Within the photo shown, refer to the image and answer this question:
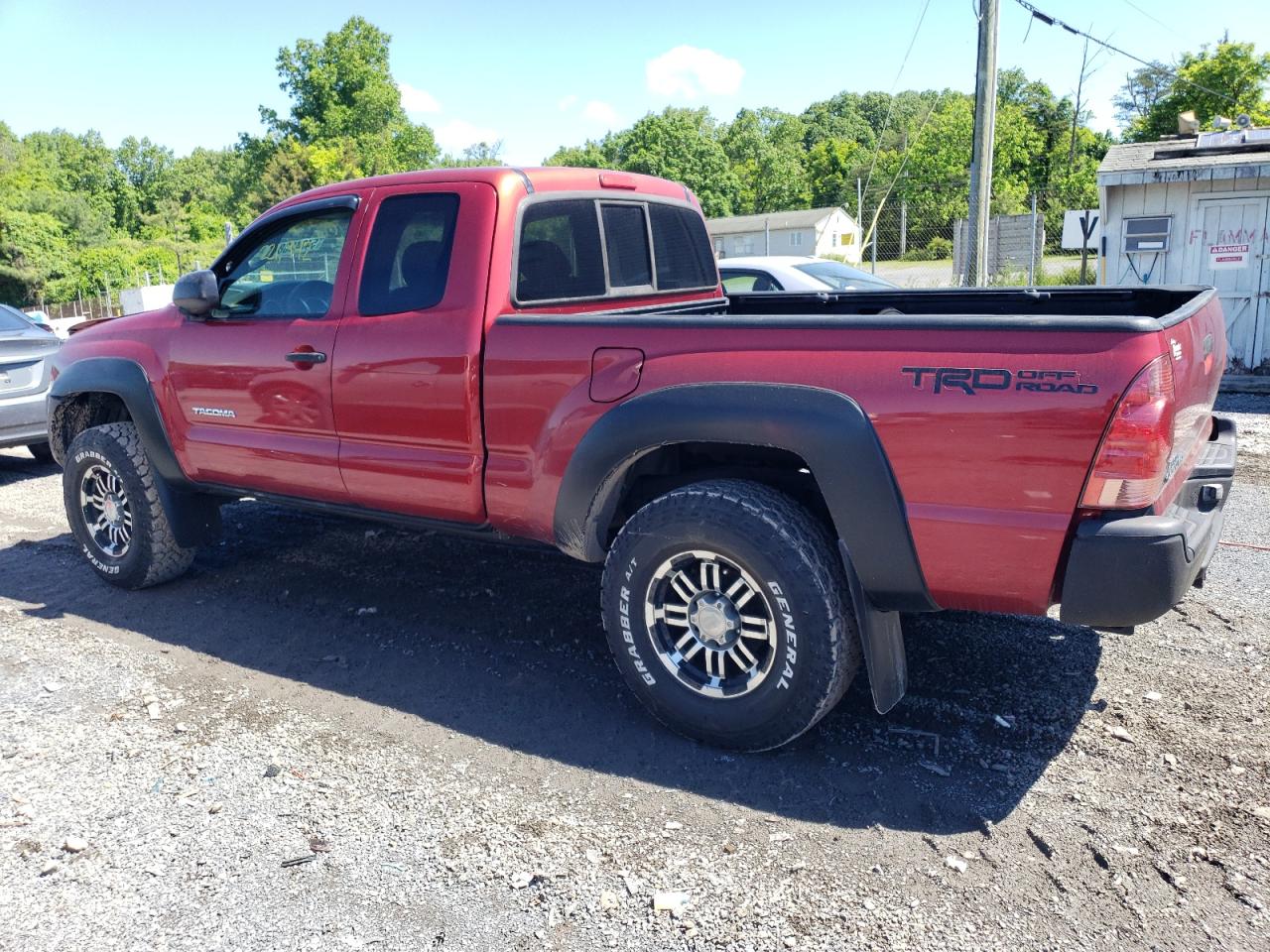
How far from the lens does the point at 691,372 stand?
3.31 metres

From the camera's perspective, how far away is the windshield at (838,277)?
9.88m

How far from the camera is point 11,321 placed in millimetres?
9258

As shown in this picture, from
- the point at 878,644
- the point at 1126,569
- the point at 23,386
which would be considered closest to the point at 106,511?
the point at 23,386

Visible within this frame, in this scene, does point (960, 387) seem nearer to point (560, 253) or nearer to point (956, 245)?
point (560, 253)

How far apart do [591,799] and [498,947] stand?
28.2 inches

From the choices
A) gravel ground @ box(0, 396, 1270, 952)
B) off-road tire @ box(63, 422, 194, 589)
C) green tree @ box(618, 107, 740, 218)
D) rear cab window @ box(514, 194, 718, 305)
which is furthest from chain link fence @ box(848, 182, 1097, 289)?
green tree @ box(618, 107, 740, 218)

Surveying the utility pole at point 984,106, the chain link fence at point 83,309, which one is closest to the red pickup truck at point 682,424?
the utility pole at point 984,106

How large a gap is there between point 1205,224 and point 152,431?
40.2 ft

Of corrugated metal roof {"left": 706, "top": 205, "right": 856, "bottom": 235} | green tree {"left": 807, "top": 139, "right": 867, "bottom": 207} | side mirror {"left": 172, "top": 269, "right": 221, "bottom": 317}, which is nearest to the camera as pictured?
side mirror {"left": 172, "top": 269, "right": 221, "bottom": 317}

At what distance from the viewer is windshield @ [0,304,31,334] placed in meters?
9.05

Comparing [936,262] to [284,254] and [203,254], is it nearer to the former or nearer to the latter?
[284,254]

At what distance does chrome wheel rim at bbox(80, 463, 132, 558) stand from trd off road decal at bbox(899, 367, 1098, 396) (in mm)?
4246

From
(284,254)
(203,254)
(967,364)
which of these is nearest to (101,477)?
(284,254)

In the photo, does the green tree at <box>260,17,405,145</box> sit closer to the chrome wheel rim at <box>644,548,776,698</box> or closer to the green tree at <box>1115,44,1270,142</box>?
the green tree at <box>1115,44,1270,142</box>
